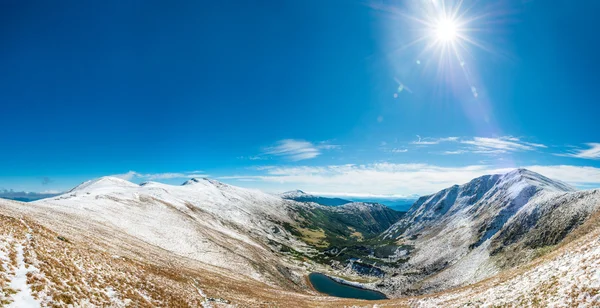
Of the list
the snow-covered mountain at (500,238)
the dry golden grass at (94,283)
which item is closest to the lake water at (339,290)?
the snow-covered mountain at (500,238)

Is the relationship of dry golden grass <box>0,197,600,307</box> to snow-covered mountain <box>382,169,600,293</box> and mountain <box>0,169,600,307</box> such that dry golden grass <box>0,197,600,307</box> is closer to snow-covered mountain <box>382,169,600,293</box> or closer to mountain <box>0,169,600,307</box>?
mountain <box>0,169,600,307</box>

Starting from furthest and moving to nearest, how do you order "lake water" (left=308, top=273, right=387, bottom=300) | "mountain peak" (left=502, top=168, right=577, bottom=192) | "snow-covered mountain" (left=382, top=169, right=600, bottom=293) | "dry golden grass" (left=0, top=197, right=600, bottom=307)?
"mountain peak" (left=502, top=168, right=577, bottom=192) < "lake water" (left=308, top=273, right=387, bottom=300) < "snow-covered mountain" (left=382, top=169, right=600, bottom=293) < "dry golden grass" (left=0, top=197, right=600, bottom=307)

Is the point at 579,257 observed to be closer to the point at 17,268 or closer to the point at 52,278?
the point at 52,278

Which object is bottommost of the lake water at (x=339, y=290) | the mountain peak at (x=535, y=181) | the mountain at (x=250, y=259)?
the lake water at (x=339, y=290)

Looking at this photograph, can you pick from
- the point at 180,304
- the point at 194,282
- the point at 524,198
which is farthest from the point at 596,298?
the point at 524,198

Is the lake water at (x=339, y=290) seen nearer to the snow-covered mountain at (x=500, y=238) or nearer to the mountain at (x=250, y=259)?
the mountain at (x=250, y=259)

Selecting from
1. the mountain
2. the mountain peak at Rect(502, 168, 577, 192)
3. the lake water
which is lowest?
the lake water

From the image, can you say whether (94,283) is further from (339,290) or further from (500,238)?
(500,238)

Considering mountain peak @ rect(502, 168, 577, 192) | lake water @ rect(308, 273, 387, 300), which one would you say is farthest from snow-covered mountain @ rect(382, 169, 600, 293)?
lake water @ rect(308, 273, 387, 300)

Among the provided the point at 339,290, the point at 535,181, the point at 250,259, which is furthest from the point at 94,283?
the point at 535,181
